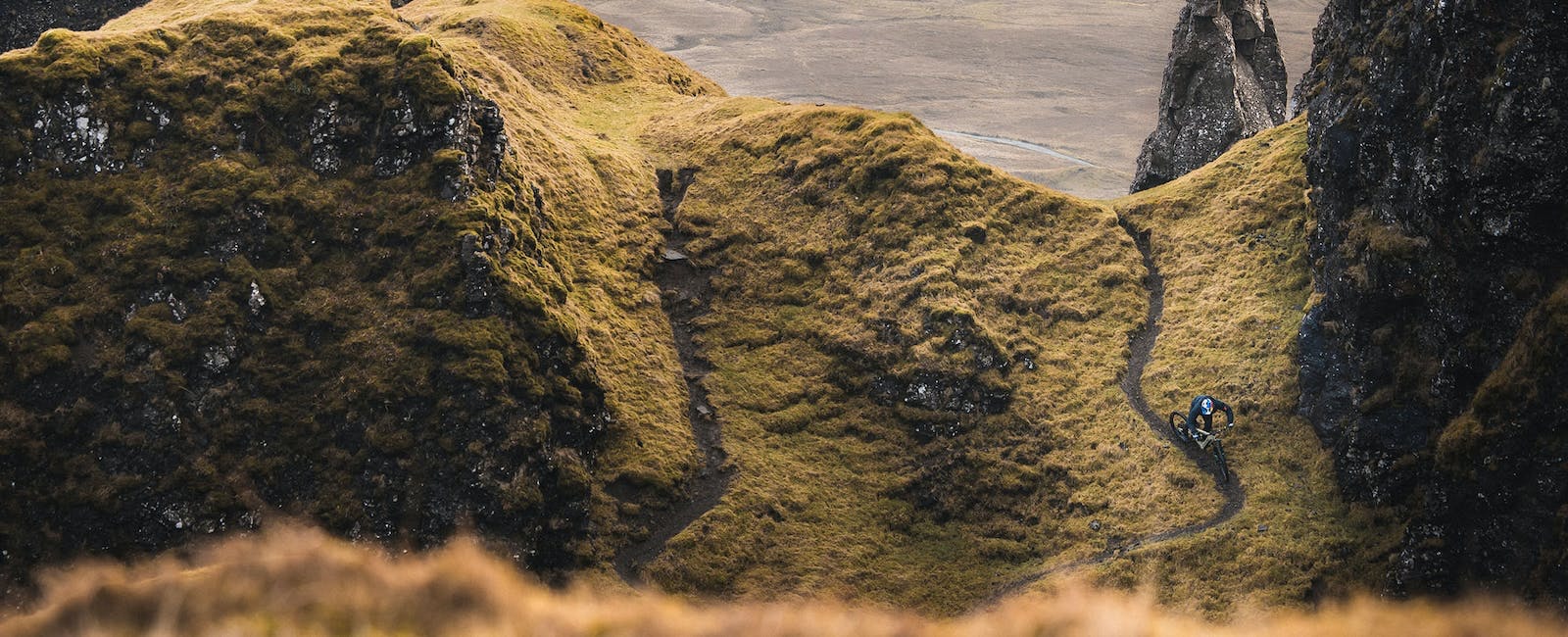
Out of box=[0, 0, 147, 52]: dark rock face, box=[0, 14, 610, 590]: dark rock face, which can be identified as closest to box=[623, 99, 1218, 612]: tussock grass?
box=[0, 14, 610, 590]: dark rock face

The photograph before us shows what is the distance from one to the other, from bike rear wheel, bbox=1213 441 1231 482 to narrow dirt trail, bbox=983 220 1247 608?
0.61 feet

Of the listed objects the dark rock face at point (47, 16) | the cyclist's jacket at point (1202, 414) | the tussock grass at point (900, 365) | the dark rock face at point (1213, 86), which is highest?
the dark rock face at point (1213, 86)

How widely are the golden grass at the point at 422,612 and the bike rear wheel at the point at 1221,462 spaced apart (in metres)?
35.3

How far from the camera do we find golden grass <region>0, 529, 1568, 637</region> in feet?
29.5

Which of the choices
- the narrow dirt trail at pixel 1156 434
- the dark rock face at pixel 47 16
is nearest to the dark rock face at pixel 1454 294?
the narrow dirt trail at pixel 1156 434

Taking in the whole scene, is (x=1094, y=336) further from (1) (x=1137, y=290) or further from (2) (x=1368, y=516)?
(2) (x=1368, y=516)

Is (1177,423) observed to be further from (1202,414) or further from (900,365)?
(900,365)

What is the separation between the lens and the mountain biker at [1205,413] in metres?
42.2

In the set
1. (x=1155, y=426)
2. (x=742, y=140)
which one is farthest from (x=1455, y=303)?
(x=742, y=140)

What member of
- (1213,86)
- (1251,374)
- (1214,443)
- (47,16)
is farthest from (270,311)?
(1213,86)

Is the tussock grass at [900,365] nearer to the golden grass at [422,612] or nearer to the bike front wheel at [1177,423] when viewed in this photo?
the bike front wheel at [1177,423]

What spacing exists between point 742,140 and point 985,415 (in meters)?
26.4

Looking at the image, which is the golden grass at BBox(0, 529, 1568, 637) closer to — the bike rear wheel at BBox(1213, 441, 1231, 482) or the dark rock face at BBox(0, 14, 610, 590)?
the dark rock face at BBox(0, 14, 610, 590)

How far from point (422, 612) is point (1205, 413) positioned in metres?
38.5
